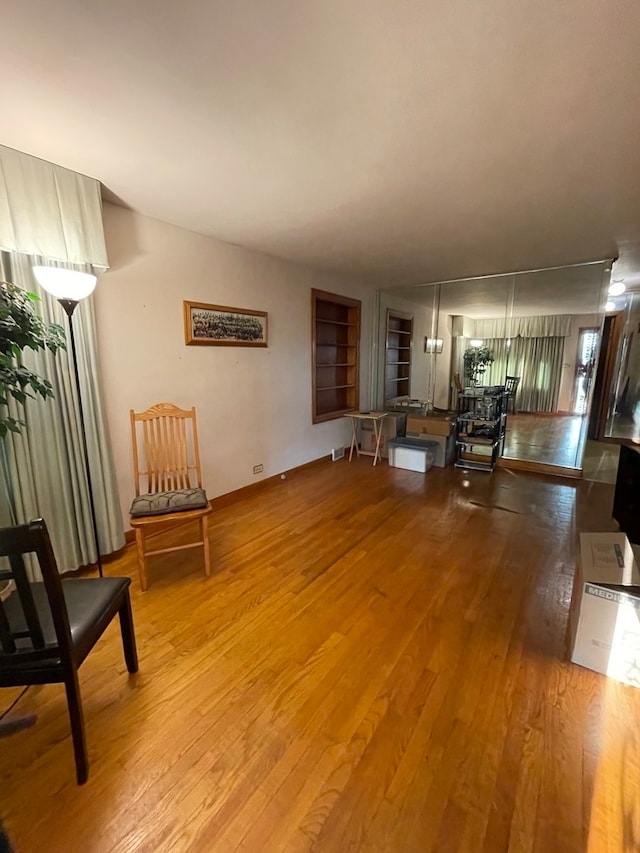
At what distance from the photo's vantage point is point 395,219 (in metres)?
2.76

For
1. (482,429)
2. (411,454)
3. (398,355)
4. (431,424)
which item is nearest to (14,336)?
(411,454)

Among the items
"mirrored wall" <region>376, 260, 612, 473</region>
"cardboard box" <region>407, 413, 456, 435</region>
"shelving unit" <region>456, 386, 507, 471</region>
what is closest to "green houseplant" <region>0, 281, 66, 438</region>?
"cardboard box" <region>407, 413, 456, 435</region>

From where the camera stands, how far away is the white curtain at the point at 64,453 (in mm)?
2037

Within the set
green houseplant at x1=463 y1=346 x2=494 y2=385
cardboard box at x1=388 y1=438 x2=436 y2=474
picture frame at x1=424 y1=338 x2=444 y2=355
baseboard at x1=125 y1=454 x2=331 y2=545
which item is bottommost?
baseboard at x1=125 y1=454 x2=331 y2=545

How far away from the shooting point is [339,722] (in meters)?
1.43

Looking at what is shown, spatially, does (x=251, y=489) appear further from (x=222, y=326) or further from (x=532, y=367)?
(x=532, y=367)

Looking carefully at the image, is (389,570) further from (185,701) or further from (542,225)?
(542,225)

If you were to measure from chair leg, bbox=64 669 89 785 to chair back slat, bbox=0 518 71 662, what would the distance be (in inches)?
4.2

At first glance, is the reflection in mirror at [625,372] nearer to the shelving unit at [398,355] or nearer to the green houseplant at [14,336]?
the shelving unit at [398,355]

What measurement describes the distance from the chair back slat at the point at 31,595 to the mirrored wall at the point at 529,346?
495 cm

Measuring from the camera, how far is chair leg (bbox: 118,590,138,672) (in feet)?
5.21

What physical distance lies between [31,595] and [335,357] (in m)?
4.54

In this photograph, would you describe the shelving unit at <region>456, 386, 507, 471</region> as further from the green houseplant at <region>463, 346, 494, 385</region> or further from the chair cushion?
the chair cushion

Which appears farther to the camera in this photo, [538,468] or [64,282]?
[538,468]
